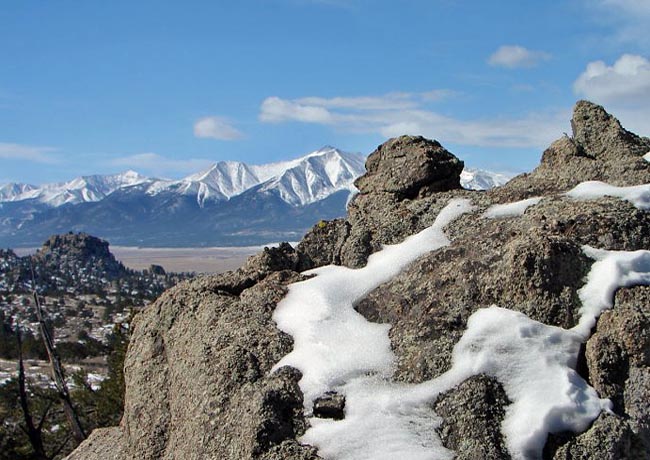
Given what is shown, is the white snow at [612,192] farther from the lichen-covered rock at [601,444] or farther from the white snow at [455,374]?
the lichen-covered rock at [601,444]

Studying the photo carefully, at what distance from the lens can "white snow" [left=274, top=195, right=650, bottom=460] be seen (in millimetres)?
8203

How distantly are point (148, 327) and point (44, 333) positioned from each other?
18.0 ft

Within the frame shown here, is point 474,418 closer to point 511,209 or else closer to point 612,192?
point 511,209

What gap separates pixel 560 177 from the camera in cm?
1255

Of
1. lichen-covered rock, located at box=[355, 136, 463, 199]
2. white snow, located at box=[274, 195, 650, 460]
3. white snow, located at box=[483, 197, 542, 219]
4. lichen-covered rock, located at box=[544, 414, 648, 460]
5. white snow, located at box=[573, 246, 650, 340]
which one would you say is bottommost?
lichen-covered rock, located at box=[544, 414, 648, 460]

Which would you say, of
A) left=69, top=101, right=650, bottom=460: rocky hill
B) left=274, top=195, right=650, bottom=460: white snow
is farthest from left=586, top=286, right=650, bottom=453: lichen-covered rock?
left=274, top=195, right=650, bottom=460: white snow

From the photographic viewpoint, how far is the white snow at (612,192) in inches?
424

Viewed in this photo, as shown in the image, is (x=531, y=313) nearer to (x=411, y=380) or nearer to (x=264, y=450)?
(x=411, y=380)

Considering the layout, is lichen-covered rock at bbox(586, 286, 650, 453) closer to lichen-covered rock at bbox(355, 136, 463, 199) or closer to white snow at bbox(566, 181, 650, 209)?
white snow at bbox(566, 181, 650, 209)

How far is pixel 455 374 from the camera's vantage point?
353 inches

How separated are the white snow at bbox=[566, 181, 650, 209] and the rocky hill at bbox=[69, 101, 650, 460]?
0.13 feet

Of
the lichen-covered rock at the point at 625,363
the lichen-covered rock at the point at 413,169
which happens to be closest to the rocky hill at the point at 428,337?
the lichen-covered rock at the point at 625,363

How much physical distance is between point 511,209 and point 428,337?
10.9 feet

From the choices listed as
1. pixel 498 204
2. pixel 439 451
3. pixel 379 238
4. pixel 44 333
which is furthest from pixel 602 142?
pixel 44 333
